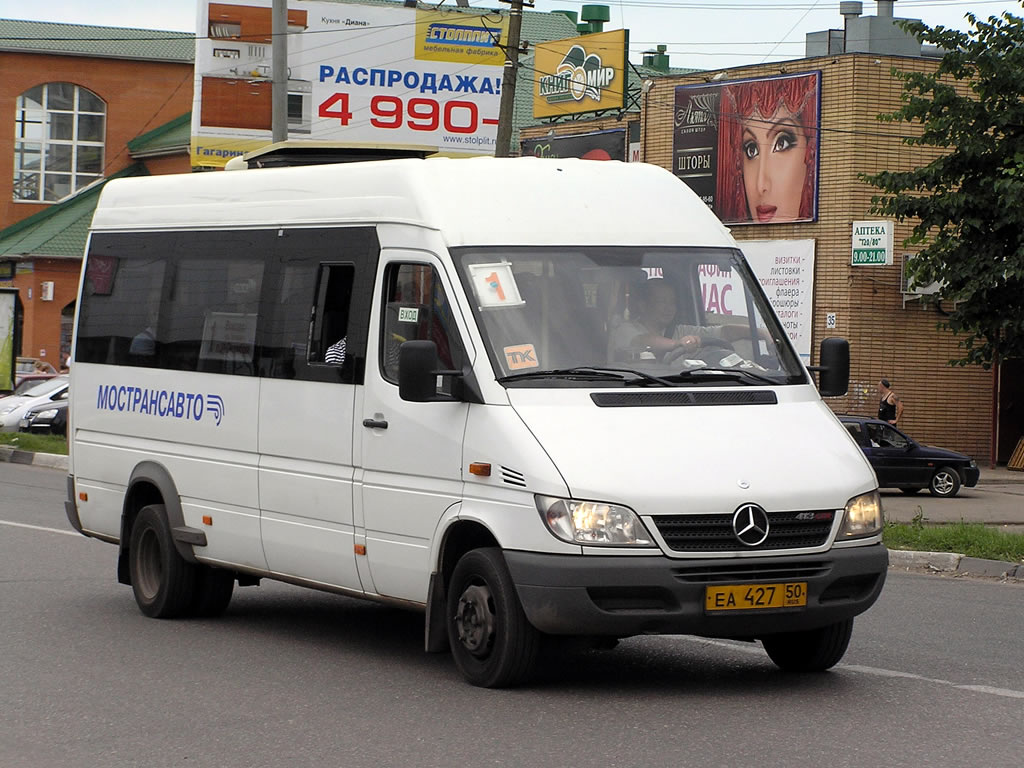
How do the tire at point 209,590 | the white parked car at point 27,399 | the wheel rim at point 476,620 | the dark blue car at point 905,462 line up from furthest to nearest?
the white parked car at point 27,399 → the dark blue car at point 905,462 → the tire at point 209,590 → the wheel rim at point 476,620

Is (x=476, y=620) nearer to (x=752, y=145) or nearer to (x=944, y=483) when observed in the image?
(x=944, y=483)

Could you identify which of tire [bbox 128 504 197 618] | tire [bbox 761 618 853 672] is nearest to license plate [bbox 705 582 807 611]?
tire [bbox 761 618 853 672]

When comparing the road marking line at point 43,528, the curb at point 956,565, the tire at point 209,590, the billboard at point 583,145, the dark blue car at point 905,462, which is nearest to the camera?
the tire at point 209,590

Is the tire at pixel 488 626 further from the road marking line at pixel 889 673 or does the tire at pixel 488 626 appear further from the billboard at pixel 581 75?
the billboard at pixel 581 75

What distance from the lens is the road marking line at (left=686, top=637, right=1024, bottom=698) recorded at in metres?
8.16

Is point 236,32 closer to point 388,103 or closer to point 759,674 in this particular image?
point 388,103

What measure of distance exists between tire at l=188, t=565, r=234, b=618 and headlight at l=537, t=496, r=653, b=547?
12.1 ft

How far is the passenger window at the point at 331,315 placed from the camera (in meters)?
9.21

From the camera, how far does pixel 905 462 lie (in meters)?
26.7

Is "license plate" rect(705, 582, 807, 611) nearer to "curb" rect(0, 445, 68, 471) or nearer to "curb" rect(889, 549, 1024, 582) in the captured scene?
"curb" rect(889, 549, 1024, 582)

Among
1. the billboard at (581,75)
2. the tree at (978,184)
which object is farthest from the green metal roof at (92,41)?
the tree at (978,184)

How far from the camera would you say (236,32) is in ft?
134

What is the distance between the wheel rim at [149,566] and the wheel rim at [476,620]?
3285 mm

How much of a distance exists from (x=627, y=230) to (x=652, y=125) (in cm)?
2741
